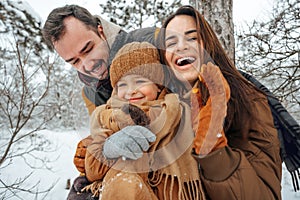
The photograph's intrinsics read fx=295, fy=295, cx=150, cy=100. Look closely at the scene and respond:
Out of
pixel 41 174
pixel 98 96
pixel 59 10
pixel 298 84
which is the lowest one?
pixel 41 174

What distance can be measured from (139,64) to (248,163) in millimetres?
281

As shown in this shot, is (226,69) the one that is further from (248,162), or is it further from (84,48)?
(84,48)

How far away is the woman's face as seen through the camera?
592 millimetres

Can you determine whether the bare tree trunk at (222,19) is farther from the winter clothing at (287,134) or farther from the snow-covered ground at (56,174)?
the snow-covered ground at (56,174)

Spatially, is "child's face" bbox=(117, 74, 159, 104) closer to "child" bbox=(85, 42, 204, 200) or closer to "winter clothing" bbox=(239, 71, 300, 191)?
"child" bbox=(85, 42, 204, 200)

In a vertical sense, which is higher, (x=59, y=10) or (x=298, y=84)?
(x=59, y=10)

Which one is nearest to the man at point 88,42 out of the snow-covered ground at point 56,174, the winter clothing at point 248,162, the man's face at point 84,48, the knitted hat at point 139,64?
the man's face at point 84,48

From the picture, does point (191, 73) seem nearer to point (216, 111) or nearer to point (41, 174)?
point (216, 111)

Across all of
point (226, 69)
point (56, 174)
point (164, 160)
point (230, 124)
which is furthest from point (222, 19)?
point (56, 174)

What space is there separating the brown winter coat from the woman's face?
0.43ft

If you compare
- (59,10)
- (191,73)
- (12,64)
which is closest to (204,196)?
(191,73)

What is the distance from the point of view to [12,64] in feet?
7.30

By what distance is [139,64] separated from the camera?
1.98 feet

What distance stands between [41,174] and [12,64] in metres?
1.34
